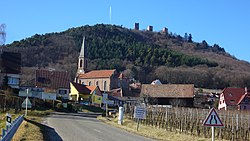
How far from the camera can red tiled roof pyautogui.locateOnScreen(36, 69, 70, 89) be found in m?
73.1

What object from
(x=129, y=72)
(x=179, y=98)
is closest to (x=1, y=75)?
(x=179, y=98)

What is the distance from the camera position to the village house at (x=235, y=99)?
83.1 m

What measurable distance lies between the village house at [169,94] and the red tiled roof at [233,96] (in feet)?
71.2

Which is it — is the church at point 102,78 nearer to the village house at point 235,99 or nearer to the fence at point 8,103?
the village house at point 235,99

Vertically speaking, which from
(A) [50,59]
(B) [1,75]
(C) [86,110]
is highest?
(A) [50,59]

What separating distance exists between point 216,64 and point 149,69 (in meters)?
39.1

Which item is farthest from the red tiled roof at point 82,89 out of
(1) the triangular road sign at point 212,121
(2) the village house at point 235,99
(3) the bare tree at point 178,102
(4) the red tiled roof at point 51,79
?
(1) the triangular road sign at point 212,121

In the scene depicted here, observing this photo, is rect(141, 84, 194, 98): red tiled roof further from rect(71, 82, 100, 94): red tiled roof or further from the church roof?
the church roof

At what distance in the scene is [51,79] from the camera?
244 feet

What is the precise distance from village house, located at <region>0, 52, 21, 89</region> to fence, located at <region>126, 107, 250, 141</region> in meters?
31.7

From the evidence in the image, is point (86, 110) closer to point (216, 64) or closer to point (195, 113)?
point (195, 113)

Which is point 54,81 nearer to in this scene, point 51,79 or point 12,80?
point 51,79

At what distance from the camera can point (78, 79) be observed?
135 meters

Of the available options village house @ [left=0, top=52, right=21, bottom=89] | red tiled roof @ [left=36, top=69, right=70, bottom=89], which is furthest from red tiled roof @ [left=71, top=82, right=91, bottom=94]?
village house @ [left=0, top=52, right=21, bottom=89]
